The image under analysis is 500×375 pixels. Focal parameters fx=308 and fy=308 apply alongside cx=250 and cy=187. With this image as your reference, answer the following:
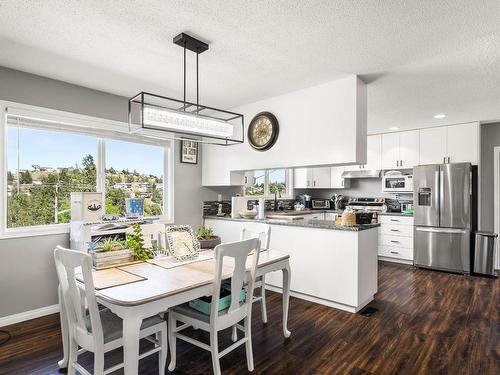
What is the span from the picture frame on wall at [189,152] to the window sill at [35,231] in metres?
1.78

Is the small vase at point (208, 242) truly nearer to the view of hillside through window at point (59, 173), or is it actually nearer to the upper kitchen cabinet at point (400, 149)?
the view of hillside through window at point (59, 173)

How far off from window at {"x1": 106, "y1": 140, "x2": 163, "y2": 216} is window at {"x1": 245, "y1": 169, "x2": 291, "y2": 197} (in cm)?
171

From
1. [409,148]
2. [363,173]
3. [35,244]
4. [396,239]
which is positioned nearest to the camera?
[35,244]

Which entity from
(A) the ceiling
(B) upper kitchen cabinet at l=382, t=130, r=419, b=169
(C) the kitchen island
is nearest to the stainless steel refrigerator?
(B) upper kitchen cabinet at l=382, t=130, r=419, b=169

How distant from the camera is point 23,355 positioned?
2.40m

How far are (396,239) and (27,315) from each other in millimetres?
5351

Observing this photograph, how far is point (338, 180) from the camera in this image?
6461 mm

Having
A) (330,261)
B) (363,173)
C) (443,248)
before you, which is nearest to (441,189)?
(443,248)

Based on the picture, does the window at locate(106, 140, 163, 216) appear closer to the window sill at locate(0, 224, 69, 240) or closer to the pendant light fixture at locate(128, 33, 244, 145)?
the window sill at locate(0, 224, 69, 240)

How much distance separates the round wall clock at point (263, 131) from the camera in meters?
3.84

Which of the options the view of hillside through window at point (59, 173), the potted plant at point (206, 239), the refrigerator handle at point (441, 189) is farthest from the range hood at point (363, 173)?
the view of hillside through window at point (59, 173)

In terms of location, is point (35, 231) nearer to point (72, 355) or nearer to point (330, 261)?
point (72, 355)

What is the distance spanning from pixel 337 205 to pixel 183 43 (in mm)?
4899

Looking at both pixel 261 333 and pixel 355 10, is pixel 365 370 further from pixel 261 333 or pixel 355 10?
pixel 355 10
